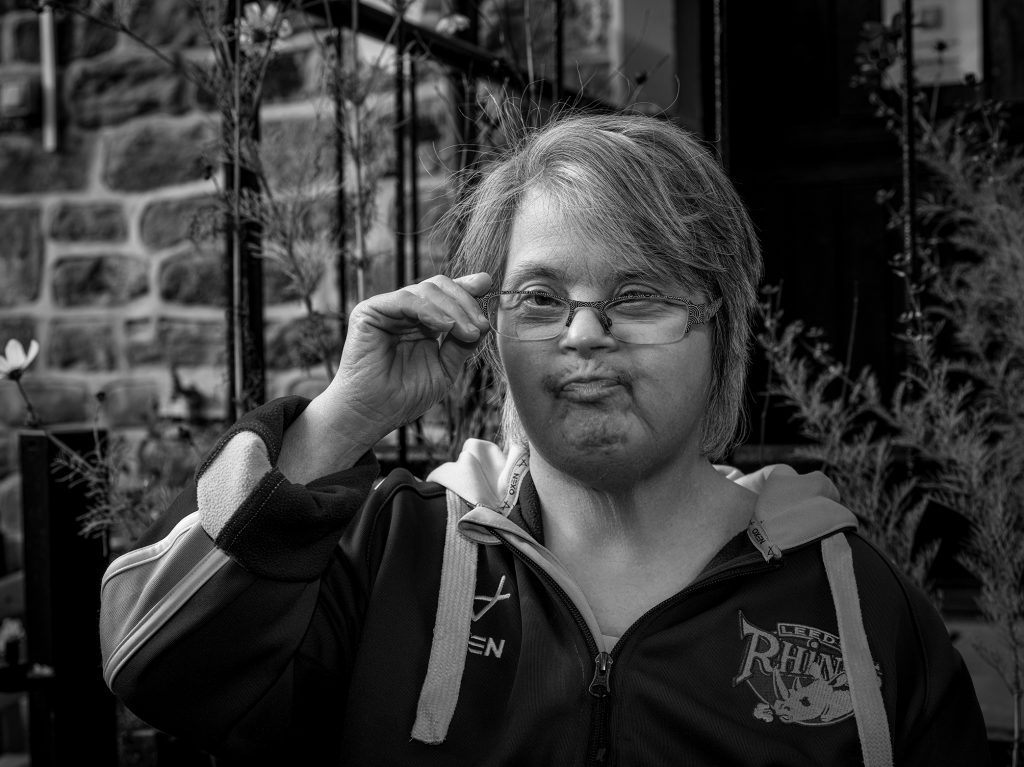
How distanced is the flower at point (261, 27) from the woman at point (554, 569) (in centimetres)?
75

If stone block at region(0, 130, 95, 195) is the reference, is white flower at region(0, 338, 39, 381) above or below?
below

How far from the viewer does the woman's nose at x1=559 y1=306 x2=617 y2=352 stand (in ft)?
4.55

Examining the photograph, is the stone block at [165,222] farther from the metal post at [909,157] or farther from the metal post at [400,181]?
the metal post at [909,157]

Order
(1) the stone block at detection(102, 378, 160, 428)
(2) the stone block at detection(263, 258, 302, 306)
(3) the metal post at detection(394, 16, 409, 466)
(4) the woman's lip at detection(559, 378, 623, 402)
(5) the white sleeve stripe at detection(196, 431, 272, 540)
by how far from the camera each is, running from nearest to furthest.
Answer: (5) the white sleeve stripe at detection(196, 431, 272, 540), (4) the woman's lip at detection(559, 378, 623, 402), (3) the metal post at detection(394, 16, 409, 466), (2) the stone block at detection(263, 258, 302, 306), (1) the stone block at detection(102, 378, 160, 428)

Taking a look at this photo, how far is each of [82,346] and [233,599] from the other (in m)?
2.95

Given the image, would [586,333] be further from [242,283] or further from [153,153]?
[153,153]

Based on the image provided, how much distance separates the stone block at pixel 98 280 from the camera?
3883mm

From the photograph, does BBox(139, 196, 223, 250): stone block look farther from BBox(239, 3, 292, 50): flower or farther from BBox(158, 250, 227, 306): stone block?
BBox(239, 3, 292, 50): flower

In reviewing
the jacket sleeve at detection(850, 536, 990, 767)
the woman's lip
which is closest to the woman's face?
the woman's lip

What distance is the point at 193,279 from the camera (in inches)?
150

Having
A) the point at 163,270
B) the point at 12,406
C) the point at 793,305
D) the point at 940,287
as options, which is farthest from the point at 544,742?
the point at 12,406

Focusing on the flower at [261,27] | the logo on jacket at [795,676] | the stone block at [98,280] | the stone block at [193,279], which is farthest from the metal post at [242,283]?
the stone block at [98,280]

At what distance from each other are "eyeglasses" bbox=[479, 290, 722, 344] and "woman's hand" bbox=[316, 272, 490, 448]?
6cm

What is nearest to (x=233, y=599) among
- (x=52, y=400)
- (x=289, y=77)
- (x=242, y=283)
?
(x=242, y=283)
